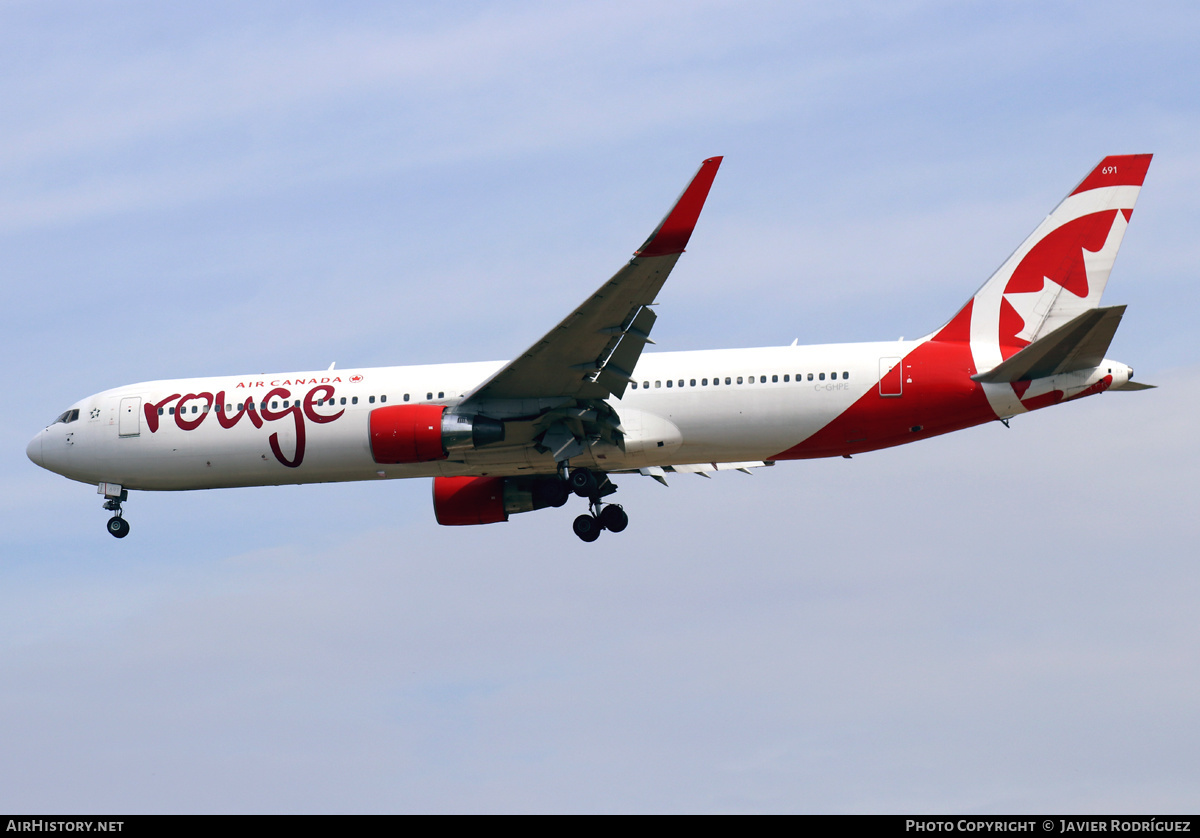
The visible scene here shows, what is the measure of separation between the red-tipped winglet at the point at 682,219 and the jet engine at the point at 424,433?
239 inches

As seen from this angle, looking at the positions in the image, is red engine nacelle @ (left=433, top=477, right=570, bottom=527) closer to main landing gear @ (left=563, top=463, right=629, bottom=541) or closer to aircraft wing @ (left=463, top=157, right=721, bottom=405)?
main landing gear @ (left=563, top=463, right=629, bottom=541)

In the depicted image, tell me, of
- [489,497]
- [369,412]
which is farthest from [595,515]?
[369,412]

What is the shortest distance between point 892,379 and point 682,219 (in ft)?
23.2

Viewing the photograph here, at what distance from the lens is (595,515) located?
107 feet

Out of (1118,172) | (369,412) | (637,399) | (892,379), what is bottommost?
(892,379)

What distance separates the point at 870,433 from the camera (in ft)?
98.1

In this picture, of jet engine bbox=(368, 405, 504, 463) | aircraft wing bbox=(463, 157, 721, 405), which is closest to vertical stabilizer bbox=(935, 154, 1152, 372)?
aircraft wing bbox=(463, 157, 721, 405)

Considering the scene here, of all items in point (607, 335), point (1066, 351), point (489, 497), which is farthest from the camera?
point (489, 497)

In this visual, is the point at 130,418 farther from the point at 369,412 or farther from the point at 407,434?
the point at 407,434

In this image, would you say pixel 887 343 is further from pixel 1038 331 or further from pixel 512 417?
pixel 512 417

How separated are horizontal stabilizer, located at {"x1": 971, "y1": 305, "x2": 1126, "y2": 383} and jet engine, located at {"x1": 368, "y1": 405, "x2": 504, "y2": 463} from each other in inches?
416

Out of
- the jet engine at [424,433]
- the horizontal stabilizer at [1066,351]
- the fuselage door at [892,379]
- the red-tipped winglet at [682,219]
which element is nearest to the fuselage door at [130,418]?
the jet engine at [424,433]
